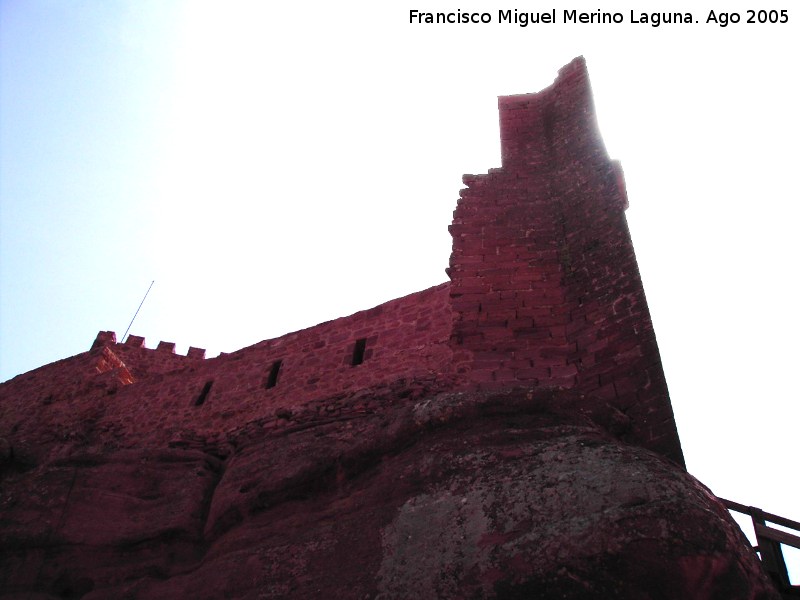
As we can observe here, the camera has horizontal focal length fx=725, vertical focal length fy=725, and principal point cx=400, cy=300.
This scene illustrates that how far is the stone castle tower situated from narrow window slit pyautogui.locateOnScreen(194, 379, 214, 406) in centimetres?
3

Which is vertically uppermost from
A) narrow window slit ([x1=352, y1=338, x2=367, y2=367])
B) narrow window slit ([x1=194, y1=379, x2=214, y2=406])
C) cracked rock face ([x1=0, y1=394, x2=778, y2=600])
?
narrow window slit ([x1=352, y1=338, x2=367, y2=367])

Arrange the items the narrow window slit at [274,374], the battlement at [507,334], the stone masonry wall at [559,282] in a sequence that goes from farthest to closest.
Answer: the narrow window slit at [274,374] < the battlement at [507,334] < the stone masonry wall at [559,282]

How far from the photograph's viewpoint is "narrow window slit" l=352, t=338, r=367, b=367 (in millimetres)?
9133

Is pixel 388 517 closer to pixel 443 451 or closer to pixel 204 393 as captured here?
pixel 443 451

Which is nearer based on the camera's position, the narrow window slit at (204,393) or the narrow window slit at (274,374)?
the narrow window slit at (274,374)

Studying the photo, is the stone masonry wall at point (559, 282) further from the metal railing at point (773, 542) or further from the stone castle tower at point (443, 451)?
the metal railing at point (773, 542)

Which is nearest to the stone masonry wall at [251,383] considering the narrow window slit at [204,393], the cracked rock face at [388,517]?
the narrow window slit at [204,393]

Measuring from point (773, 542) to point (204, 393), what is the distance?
7175 mm

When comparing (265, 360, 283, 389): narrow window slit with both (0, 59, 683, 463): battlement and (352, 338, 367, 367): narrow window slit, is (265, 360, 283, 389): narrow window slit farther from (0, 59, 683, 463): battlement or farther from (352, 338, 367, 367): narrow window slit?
(352, 338, 367, 367): narrow window slit

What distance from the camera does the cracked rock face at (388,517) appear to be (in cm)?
423

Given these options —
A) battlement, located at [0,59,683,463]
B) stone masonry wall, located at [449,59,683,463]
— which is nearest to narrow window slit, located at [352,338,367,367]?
battlement, located at [0,59,683,463]

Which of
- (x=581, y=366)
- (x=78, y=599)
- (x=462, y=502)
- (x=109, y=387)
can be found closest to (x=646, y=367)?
(x=581, y=366)

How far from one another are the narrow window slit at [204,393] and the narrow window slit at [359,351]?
7.70ft

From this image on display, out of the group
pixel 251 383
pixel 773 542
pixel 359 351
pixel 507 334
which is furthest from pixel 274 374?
pixel 773 542
